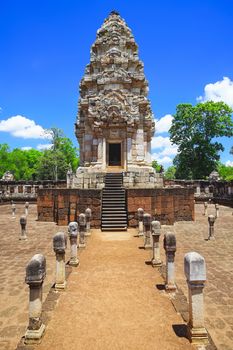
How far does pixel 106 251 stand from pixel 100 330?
4.98m

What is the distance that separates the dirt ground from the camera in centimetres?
405

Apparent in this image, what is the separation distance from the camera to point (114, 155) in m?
21.0

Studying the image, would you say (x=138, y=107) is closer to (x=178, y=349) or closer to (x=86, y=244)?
(x=86, y=244)

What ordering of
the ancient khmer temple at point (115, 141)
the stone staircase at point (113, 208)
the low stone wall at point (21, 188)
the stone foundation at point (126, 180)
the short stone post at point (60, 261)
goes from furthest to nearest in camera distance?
1. the low stone wall at point (21, 188)
2. the stone foundation at point (126, 180)
3. the ancient khmer temple at point (115, 141)
4. the stone staircase at point (113, 208)
5. the short stone post at point (60, 261)

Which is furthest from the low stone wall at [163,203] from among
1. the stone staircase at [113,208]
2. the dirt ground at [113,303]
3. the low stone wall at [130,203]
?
the dirt ground at [113,303]

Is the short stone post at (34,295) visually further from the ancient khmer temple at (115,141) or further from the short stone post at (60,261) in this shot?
the ancient khmer temple at (115,141)

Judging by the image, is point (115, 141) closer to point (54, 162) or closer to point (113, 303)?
A: point (113, 303)

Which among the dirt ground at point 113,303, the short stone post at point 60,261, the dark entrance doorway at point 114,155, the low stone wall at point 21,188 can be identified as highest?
the dark entrance doorway at point 114,155

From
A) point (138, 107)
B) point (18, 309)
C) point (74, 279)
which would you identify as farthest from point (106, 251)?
point (138, 107)

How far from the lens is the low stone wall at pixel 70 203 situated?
14.3 m

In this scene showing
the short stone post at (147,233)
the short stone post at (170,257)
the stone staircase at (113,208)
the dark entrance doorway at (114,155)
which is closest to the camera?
the short stone post at (170,257)

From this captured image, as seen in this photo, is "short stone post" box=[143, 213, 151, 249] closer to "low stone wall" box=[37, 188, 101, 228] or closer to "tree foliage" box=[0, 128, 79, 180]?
"low stone wall" box=[37, 188, 101, 228]

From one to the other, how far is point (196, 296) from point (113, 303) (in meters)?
1.77

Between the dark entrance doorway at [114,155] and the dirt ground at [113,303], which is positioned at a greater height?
the dark entrance doorway at [114,155]
